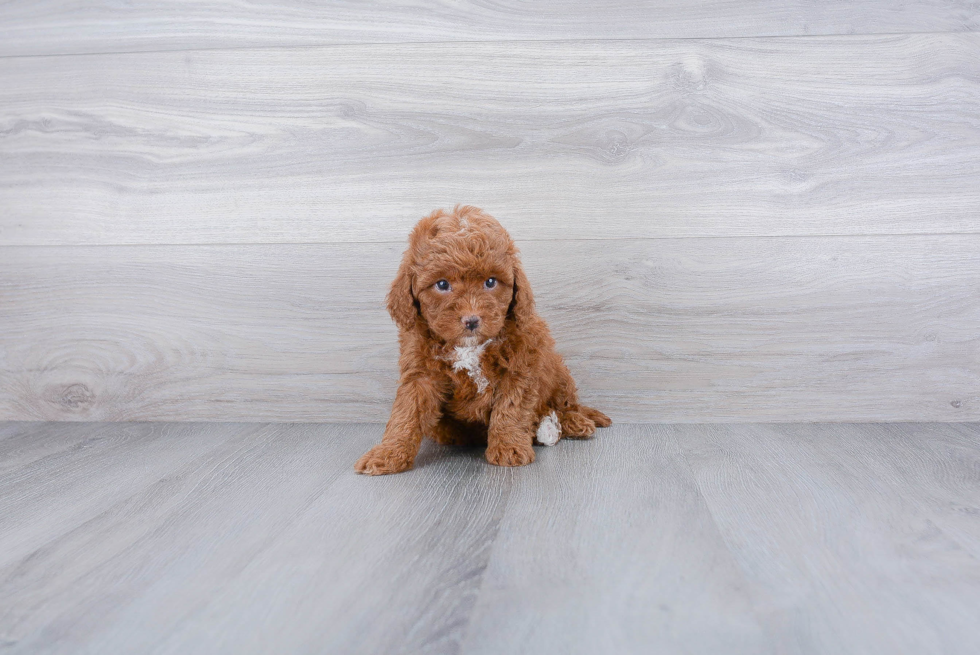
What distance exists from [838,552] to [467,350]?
771 millimetres

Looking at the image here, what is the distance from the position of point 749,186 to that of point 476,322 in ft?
2.74

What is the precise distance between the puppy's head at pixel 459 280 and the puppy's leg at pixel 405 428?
5.4 inches

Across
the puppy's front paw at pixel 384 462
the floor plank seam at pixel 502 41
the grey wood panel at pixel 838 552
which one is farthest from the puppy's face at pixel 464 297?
the floor plank seam at pixel 502 41

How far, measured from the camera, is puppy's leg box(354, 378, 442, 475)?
1347 mm

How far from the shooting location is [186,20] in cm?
170

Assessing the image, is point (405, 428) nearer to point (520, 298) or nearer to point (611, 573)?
point (520, 298)

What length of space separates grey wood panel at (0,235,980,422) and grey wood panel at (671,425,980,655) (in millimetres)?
254

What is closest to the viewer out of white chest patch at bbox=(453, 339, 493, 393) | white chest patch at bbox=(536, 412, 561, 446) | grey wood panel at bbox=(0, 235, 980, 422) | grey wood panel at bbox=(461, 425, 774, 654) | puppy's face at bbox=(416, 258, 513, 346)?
grey wood panel at bbox=(461, 425, 774, 654)

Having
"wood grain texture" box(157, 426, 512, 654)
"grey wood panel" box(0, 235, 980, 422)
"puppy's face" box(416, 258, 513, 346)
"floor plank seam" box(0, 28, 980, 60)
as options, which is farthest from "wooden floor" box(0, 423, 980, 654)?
"floor plank seam" box(0, 28, 980, 60)

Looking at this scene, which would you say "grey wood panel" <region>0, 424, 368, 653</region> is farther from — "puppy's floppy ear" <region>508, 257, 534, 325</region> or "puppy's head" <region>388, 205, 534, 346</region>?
"puppy's floppy ear" <region>508, 257, 534, 325</region>

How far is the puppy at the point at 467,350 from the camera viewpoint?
130cm

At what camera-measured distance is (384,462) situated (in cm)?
134

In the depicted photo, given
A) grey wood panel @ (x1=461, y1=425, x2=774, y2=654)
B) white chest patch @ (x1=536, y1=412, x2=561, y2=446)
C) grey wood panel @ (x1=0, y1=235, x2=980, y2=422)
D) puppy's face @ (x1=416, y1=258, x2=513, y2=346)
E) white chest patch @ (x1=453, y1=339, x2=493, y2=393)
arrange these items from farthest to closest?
grey wood panel @ (x1=0, y1=235, x2=980, y2=422) < white chest patch @ (x1=536, y1=412, x2=561, y2=446) < white chest patch @ (x1=453, y1=339, x2=493, y2=393) < puppy's face @ (x1=416, y1=258, x2=513, y2=346) < grey wood panel @ (x1=461, y1=425, x2=774, y2=654)

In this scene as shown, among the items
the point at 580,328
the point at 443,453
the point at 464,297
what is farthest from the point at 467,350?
the point at 580,328
